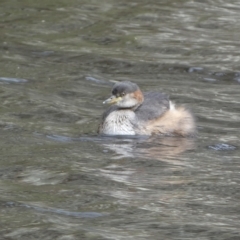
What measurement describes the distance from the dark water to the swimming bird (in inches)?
5.7

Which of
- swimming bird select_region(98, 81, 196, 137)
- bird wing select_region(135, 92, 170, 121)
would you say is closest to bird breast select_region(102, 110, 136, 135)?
swimming bird select_region(98, 81, 196, 137)

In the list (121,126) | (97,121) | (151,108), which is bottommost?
(97,121)

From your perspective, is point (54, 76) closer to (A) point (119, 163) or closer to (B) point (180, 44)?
(B) point (180, 44)

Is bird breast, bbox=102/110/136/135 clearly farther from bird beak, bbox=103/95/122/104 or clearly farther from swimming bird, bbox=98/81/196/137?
bird beak, bbox=103/95/122/104

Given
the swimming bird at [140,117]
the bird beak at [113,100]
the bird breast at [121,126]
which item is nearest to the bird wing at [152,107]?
the swimming bird at [140,117]

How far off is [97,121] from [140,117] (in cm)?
76

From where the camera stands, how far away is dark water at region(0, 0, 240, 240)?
6.96 m

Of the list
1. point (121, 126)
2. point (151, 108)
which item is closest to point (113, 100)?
point (121, 126)

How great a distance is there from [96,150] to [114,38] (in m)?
5.66

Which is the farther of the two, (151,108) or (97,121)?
(97,121)

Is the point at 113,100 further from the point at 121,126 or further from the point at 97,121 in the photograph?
the point at 97,121

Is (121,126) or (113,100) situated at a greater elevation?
(113,100)

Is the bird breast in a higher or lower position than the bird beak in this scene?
lower

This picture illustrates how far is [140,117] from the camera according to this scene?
9.96 meters
